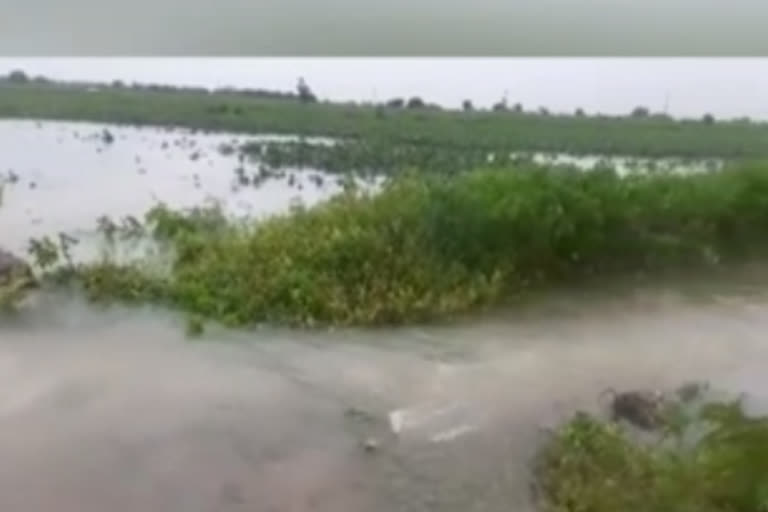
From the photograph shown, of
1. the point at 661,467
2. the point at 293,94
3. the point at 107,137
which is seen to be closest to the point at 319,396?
the point at 661,467

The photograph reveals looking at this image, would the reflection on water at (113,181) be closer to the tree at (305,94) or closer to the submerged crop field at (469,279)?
the submerged crop field at (469,279)

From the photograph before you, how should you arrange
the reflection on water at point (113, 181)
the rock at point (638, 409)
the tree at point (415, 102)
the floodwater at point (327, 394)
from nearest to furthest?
the floodwater at point (327, 394) → the rock at point (638, 409) → the reflection on water at point (113, 181) → the tree at point (415, 102)

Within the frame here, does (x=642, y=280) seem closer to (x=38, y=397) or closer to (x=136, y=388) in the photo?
(x=136, y=388)

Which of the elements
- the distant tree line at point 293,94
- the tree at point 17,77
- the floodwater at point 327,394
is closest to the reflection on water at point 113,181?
the floodwater at point 327,394

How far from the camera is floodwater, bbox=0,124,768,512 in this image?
4.58 metres

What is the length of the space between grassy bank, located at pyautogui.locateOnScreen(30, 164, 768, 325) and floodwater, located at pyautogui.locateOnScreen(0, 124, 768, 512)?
224 mm

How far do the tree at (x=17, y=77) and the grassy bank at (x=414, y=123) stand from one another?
1621 mm

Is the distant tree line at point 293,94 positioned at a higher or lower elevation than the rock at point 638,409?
higher

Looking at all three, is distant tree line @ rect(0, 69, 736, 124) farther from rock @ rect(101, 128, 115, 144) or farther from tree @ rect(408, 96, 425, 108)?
rock @ rect(101, 128, 115, 144)

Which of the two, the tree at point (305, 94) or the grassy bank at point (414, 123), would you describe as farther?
the tree at point (305, 94)

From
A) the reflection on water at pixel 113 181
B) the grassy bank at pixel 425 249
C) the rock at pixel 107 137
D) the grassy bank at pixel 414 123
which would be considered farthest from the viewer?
the grassy bank at pixel 414 123

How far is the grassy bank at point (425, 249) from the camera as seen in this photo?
6715 mm

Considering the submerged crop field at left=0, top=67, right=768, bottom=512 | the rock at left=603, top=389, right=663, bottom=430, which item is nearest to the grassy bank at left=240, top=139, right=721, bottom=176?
the submerged crop field at left=0, top=67, right=768, bottom=512

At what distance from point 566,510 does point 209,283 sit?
11.3 feet
